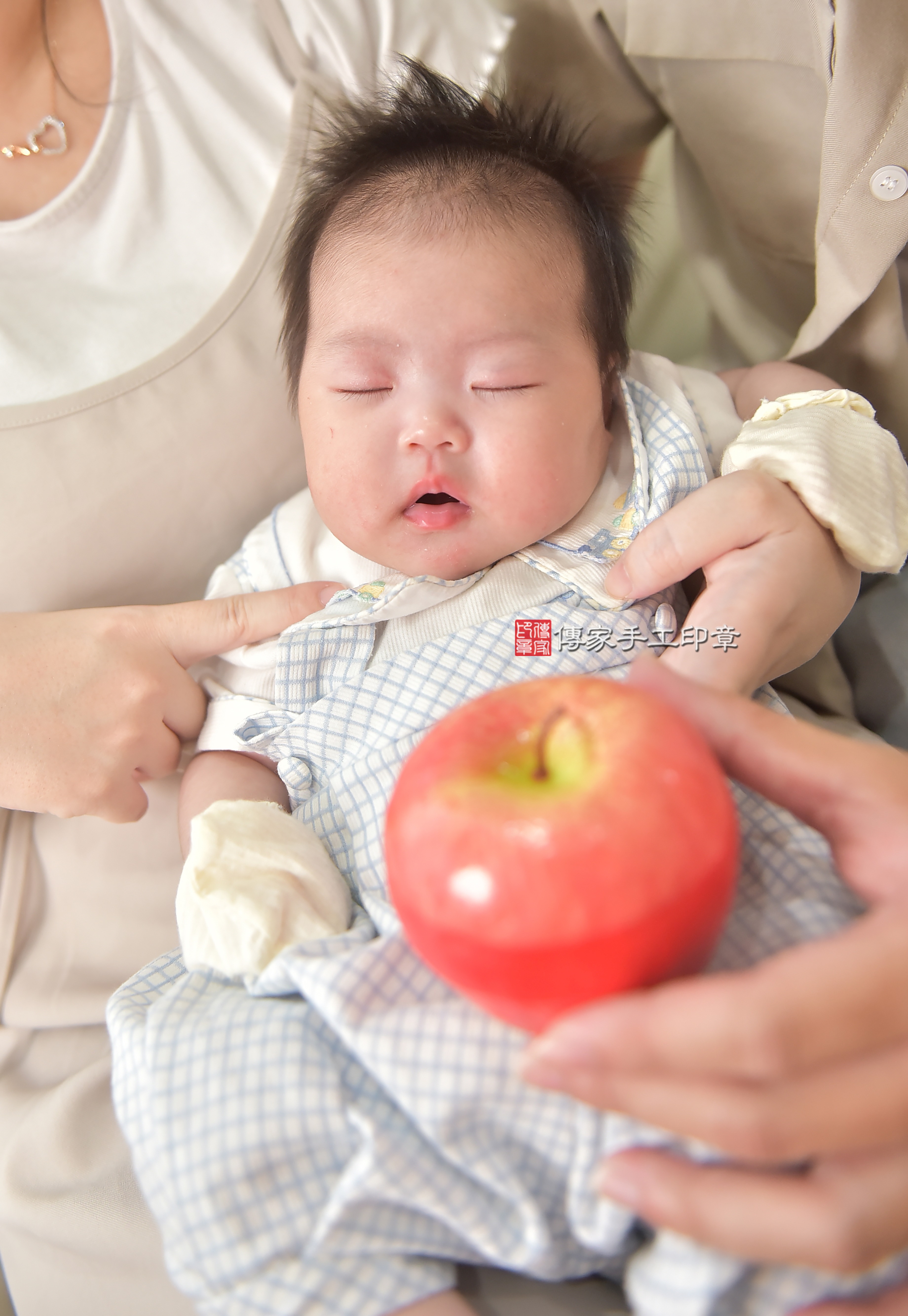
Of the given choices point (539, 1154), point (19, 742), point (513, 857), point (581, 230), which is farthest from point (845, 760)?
point (19, 742)

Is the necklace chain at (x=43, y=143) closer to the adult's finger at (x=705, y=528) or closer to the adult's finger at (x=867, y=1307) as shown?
the adult's finger at (x=705, y=528)

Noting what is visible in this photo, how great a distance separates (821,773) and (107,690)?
Result: 2.96ft

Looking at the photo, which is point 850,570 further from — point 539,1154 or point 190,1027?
point 190,1027

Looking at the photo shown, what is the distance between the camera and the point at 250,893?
3.10 feet

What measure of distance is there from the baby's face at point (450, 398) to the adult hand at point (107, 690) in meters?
0.21

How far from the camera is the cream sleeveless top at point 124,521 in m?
1.26

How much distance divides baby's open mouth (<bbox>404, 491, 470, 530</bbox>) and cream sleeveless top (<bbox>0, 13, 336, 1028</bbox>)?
1.22ft

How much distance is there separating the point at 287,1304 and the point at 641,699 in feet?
1.99

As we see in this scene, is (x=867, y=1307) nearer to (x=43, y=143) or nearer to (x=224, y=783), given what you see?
(x=224, y=783)

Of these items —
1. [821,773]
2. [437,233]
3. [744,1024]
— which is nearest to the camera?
[744,1024]

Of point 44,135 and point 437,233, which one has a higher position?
point 44,135

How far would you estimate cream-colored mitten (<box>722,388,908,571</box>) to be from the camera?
1084 mm

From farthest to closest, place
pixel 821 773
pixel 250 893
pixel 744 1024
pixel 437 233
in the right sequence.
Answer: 1. pixel 437 233
2. pixel 250 893
3. pixel 821 773
4. pixel 744 1024

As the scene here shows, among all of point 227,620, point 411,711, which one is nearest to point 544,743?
point 411,711
